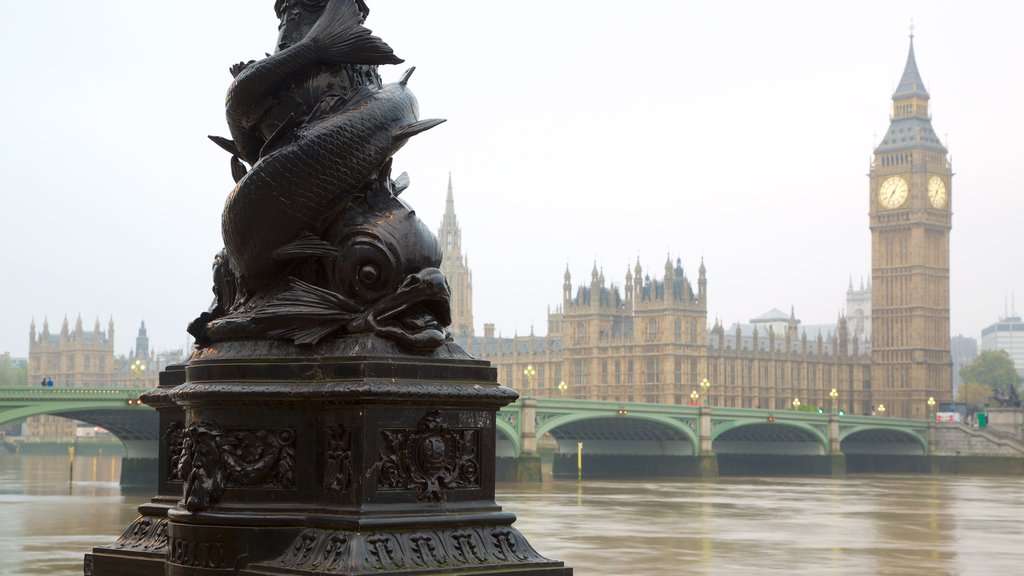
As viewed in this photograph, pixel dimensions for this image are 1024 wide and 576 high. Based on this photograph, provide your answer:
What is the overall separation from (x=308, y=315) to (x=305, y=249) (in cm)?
36

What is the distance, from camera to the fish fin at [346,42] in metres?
7.32

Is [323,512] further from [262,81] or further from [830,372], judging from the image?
[830,372]

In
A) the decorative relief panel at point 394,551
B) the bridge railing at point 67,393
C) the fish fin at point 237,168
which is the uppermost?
the fish fin at point 237,168

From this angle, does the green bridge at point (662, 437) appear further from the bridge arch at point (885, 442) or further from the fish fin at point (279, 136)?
the fish fin at point (279, 136)

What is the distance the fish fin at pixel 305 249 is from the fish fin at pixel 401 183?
61cm

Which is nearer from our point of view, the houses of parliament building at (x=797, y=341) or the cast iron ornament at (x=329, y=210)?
the cast iron ornament at (x=329, y=210)

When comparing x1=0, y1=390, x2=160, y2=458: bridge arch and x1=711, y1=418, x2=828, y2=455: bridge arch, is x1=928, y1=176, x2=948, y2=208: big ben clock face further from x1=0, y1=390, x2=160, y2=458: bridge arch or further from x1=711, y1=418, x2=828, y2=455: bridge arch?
x1=0, y1=390, x2=160, y2=458: bridge arch

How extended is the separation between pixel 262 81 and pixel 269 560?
94.2 inches

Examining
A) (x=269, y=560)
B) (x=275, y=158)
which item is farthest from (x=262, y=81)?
(x=269, y=560)

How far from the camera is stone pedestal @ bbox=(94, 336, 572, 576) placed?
648 cm

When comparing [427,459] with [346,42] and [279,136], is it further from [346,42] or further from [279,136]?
[346,42]

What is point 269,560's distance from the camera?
6.64 metres

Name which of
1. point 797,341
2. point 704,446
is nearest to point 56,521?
point 704,446

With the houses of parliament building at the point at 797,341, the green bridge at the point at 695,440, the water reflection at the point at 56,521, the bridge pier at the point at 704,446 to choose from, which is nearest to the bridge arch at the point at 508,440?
the green bridge at the point at 695,440
